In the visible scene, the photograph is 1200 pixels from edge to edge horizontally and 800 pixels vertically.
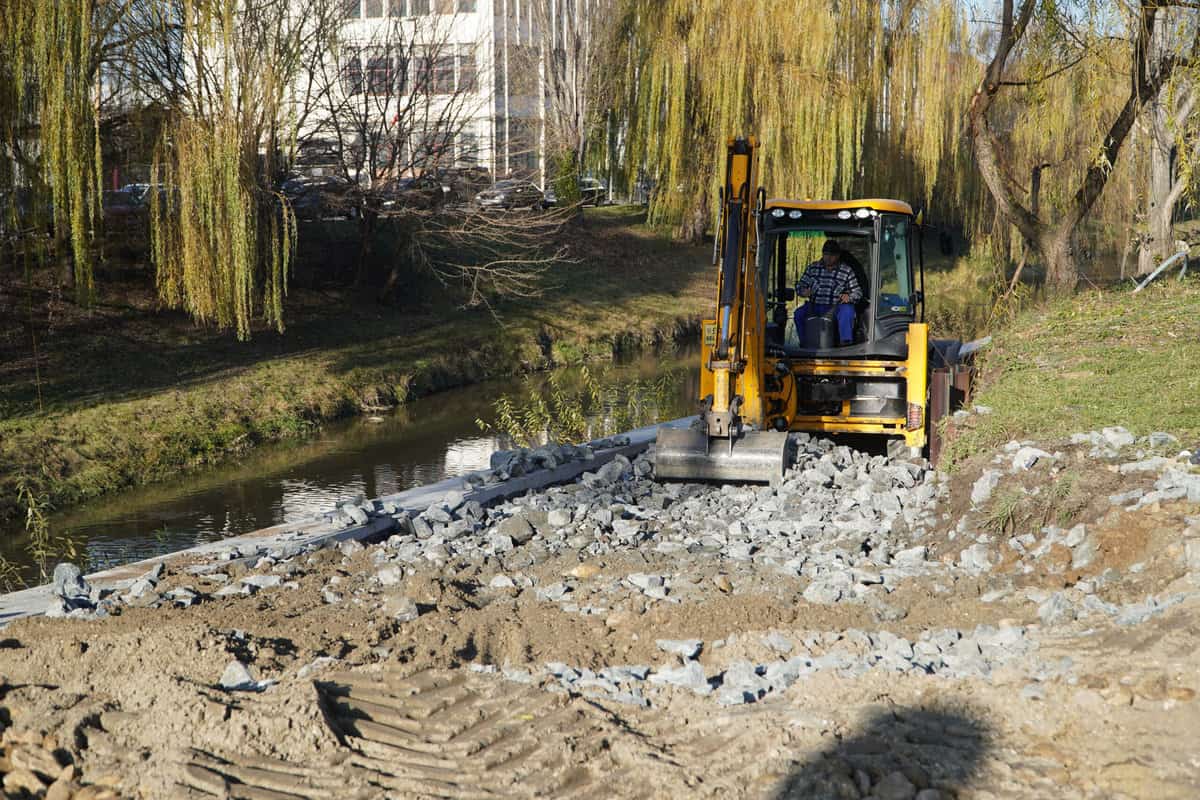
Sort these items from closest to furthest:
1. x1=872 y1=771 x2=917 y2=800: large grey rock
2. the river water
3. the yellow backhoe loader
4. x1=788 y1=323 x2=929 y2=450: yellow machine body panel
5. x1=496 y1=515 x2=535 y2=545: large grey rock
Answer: x1=872 y1=771 x2=917 y2=800: large grey rock → x1=496 y1=515 x2=535 y2=545: large grey rock → the yellow backhoe loader → x1=788 y1=323 x2=929 y2=450: yellow machine body panel → the river water

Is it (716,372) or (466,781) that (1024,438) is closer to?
(716,372)

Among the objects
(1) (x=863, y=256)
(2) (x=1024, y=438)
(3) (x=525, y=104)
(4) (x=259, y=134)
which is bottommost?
(2) (x=1024, y=438)

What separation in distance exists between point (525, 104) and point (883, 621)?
3441 cm

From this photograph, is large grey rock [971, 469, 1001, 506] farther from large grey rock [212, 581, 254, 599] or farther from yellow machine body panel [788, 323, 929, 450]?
large grey rock [212, 581, 254, 599]

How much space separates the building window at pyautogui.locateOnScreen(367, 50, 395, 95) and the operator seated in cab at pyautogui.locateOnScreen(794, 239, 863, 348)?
505 inches

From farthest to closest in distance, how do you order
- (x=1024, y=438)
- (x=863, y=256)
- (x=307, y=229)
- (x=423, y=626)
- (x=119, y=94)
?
(x=307, y=229), (x=119, y=94), (x=863, y=256), (x=1024, y=438), (x=423, y=626)

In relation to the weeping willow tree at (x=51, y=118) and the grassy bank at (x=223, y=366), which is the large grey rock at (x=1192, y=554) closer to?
the grassy bank at (x=223, y=366)

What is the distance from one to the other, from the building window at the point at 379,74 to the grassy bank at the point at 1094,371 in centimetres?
1244

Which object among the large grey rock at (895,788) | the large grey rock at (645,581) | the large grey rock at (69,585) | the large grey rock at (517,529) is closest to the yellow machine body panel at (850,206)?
the large grey rock at (517,529)

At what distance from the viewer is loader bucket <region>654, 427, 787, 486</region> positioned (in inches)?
368

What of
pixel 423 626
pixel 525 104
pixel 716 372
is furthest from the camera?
pixel 525 104

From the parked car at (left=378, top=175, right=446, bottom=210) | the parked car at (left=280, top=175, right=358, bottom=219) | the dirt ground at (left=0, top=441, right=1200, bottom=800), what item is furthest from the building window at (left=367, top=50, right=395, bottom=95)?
the dirt ground at (left=0, top=441, right=1200, bottom=800)

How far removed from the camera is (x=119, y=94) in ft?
51.5

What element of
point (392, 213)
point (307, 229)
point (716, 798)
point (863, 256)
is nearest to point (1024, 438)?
point (863, 256)
